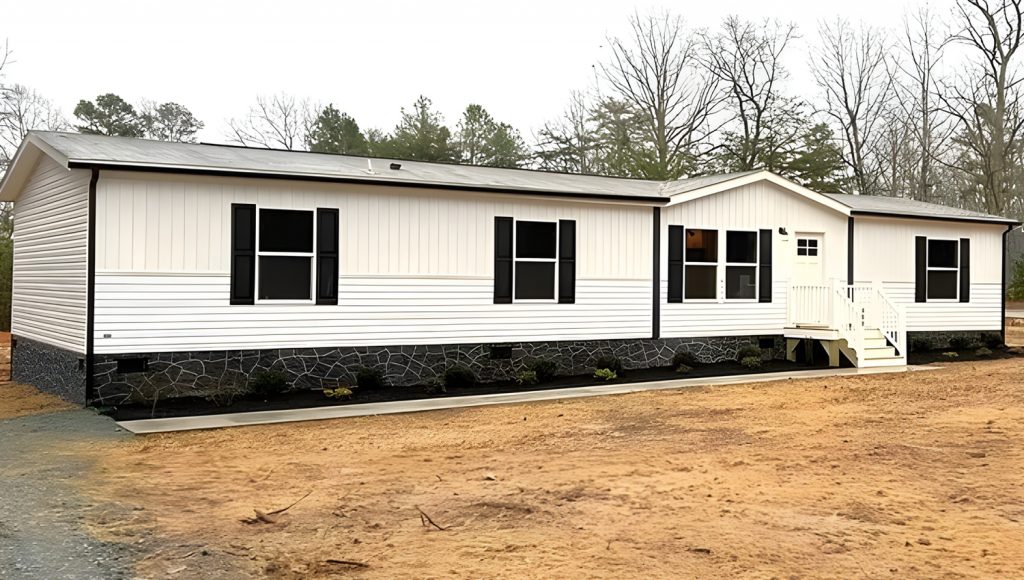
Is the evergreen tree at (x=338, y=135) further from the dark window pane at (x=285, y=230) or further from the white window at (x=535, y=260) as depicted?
the dark window pane at (x=285, y=230)

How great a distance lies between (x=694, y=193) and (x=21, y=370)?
11.7 meters

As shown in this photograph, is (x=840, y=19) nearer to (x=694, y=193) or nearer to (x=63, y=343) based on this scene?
(x=694, y=193)

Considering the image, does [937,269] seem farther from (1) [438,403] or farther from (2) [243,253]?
(2) [243,253]

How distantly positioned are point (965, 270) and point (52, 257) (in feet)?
55.9

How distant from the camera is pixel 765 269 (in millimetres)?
16453

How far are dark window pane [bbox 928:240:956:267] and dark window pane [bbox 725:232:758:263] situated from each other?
463cm

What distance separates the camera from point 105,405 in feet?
37.1

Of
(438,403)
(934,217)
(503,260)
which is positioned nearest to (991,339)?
(934,217)

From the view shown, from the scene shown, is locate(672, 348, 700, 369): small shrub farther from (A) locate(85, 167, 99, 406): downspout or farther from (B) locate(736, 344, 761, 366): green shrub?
(A) locate(85, 167, 99, 406): downspout

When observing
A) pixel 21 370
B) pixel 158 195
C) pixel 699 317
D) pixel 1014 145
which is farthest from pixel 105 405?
pixel 1014 145

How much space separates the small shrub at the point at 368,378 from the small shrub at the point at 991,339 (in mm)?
13189

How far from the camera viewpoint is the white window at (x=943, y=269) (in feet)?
60.4

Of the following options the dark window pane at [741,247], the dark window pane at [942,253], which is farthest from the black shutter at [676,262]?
the dark window pane at [942,253]

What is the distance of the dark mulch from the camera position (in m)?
11.0
